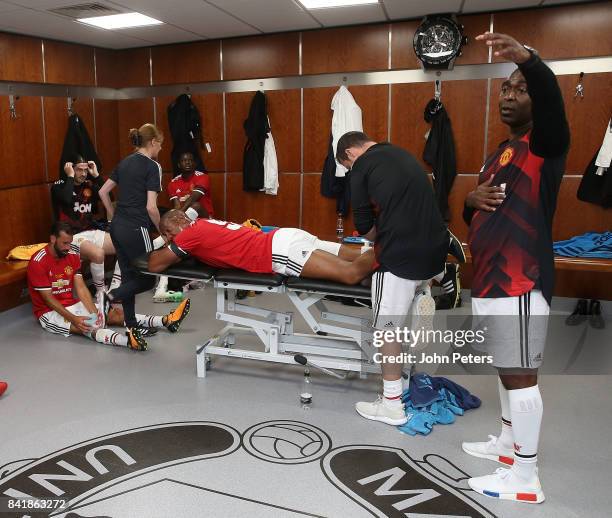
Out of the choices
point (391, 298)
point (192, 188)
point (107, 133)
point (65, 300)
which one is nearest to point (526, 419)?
point (391, 298)

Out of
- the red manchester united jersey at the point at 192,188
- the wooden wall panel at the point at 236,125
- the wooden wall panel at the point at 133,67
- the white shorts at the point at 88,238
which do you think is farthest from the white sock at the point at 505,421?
the wooden wall panel at the point at 133,67

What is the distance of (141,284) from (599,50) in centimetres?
420

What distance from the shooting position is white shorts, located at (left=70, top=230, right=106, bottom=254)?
4.72 metres

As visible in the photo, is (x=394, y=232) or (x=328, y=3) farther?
(x=328, y=3)

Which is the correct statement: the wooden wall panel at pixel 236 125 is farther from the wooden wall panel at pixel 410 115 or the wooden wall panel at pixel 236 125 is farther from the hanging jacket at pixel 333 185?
the wooden wall panel at pixel 410 115

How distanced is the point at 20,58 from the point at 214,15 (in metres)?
1.92

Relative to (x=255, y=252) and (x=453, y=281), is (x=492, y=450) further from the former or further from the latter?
(x=453, y=281)

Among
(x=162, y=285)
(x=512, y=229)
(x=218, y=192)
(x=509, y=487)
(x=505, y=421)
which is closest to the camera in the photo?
(x=512, y=229)

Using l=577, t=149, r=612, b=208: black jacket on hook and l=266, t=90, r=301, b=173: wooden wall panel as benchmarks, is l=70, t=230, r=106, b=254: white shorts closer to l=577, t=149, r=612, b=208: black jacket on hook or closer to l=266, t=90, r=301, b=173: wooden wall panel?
l=266, t=90, r=301, b=173: wooden wall panel

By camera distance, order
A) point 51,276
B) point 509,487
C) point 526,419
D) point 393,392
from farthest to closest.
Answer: point 51,276 < point 393,392 < point 509,487 < point 526,419

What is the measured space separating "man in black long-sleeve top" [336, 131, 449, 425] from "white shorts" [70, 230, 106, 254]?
9.66 feet

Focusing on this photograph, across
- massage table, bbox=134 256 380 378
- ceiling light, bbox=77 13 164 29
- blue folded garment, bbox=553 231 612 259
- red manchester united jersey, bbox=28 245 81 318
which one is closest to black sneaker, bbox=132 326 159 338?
red manchester united jersey, bbox=28 245 81 318

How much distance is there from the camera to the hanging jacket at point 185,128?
6016 mm

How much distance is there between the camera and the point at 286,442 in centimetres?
262
